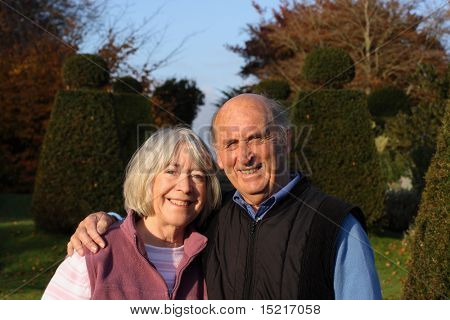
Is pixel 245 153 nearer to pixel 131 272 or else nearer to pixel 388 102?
pixel 131 272

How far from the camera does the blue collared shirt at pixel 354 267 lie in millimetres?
2621

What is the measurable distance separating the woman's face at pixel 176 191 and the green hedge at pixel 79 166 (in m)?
7.29

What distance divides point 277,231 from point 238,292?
1.07 ft

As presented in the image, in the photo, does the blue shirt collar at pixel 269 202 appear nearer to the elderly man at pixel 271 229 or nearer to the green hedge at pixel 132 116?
the elderly man at pixel 271 229

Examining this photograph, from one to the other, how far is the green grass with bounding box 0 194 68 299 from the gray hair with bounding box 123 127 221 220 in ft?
16.5

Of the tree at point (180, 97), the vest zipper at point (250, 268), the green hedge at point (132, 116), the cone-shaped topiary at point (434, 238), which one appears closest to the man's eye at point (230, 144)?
the vest zipper at point (250, 268)

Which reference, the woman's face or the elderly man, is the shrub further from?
the woman's face

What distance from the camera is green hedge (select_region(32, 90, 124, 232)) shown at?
33.0ft

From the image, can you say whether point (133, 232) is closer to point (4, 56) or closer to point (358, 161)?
point (358, 161)

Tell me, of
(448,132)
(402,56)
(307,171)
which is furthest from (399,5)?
(448,132)

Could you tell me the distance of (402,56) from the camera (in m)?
25.2

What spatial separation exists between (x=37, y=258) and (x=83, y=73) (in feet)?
10.9

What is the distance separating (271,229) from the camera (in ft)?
9.30

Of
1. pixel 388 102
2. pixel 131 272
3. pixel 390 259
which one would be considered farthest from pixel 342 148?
pixel 388 102
